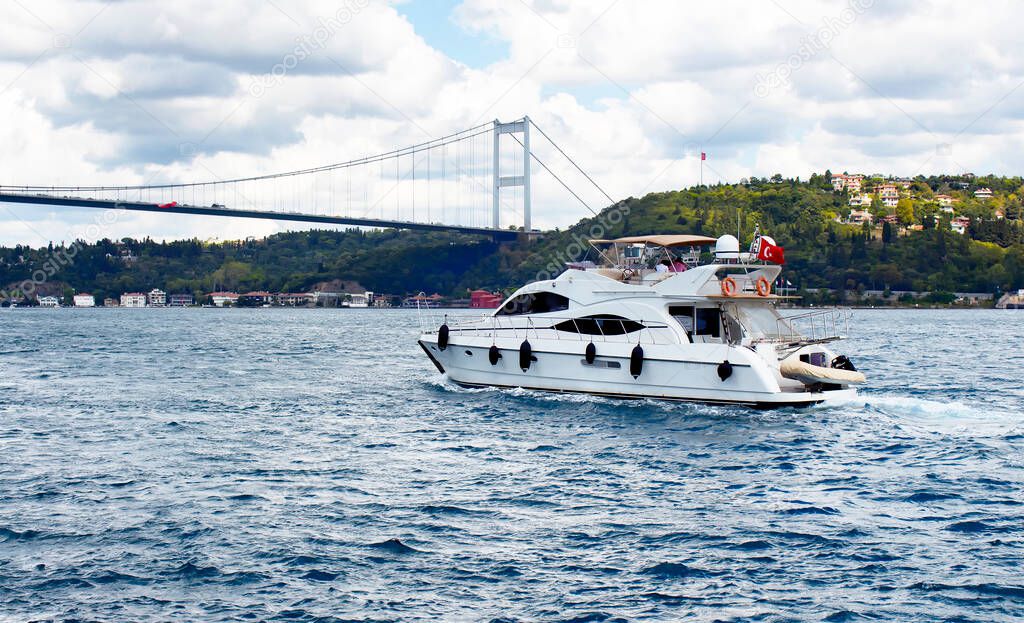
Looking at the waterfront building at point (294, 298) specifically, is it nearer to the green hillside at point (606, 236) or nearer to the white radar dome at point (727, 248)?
the green hillside at point (606, 236)

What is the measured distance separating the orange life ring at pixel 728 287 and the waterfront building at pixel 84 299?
557 ft

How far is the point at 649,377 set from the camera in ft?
80.0

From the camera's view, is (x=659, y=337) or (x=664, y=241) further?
(x=664, y=241)

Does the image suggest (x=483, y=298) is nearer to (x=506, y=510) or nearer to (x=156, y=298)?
(x=156, y=298)

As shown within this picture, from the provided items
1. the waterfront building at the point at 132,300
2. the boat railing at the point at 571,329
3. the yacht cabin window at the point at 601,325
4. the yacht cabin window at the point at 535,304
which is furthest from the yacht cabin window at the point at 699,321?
the waterfront building at the point at 132,300

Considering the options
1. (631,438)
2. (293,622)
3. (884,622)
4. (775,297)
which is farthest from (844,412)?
(293,622)

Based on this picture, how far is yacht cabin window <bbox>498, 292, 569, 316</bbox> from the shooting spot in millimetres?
27297

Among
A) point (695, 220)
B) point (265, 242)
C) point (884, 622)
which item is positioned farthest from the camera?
point (265, 242)

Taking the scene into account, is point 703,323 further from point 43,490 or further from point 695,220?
point 695,220

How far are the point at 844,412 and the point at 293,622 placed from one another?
52.5ft

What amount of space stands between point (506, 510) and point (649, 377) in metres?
9.95

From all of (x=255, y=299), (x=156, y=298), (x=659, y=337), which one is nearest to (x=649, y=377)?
(x=659, y=337)

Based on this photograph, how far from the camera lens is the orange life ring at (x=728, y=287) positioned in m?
25.0

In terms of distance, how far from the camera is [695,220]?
137125 mm
